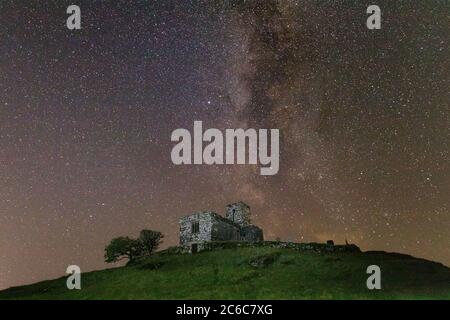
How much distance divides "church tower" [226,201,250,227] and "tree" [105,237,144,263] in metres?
16.7

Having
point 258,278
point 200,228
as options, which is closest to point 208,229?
point 200,228

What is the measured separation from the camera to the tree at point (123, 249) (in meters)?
70.1

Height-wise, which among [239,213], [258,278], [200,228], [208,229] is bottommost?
[258,278]

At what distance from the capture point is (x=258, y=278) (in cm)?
4469

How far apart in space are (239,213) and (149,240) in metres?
16.4

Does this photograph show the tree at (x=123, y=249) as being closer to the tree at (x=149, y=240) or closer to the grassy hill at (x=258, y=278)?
the tree at (x=149, y=240)

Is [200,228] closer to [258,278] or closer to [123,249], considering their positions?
[123,249]

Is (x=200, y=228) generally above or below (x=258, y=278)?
above

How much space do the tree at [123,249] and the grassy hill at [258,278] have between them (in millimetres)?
11473

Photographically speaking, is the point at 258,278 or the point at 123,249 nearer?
the point at 258,278

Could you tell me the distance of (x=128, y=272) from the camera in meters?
53.0

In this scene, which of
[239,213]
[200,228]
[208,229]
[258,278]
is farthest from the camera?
[239,213]
